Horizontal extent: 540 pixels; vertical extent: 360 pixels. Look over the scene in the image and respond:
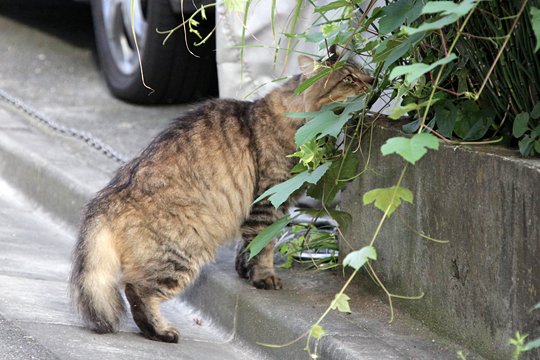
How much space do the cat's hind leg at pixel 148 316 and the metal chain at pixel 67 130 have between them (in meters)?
1.85

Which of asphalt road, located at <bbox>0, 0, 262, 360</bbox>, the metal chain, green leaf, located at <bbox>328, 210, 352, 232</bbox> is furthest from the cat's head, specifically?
the metal chain

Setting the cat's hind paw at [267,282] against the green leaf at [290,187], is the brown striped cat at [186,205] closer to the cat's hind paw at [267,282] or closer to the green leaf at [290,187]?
the cat's hind paw at [267,282]

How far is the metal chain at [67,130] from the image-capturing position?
5.94 meters

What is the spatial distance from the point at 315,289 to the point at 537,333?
1.21m

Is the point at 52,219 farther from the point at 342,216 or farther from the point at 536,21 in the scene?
the point at 536,21

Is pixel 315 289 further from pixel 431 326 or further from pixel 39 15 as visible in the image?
pixel 39 15

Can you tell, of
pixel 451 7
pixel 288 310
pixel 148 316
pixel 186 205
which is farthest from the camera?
pixel 186 205

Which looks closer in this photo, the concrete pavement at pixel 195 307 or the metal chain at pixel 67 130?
the concrete pavement at pixel 195 307

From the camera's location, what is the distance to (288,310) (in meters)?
3.86

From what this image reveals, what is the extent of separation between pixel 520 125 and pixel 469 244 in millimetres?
428

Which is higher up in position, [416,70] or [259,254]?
[416,70]

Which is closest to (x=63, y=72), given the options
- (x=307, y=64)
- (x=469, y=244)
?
(x=307, y=64)

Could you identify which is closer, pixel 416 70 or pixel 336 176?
pixel 416 70

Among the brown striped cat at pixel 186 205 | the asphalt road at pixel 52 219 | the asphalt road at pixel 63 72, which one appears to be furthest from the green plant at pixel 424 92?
the asphalt road at pixel 63 72
